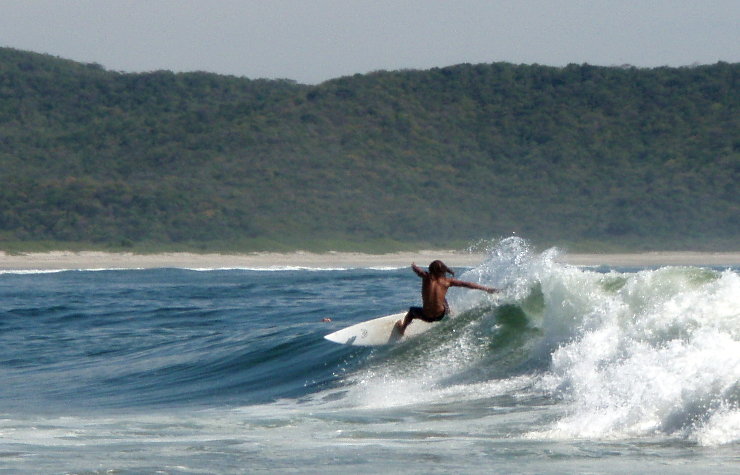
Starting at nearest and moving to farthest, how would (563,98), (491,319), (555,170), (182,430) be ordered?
(182,430), (491,319), (555,170), (563,98)

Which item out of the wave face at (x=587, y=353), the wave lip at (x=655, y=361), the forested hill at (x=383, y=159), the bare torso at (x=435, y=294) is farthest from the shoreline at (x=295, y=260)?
the wave lip at (x=655, y=361)

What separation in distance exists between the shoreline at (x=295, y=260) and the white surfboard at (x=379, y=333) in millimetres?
37106

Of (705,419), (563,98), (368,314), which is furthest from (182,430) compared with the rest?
(563,98)

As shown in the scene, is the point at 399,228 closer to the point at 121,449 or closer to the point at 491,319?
the point at 491,319

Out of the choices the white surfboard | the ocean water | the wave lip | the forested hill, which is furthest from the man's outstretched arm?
the forested hill

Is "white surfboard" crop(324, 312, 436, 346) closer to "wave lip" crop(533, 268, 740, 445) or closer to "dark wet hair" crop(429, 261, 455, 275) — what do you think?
"dark wet hair" crop(429, 261, 455, 275)

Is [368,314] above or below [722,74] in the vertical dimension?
below

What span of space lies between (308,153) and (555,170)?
17275 millimetres

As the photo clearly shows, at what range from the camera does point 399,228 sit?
66250 mm

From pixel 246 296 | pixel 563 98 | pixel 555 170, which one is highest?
pixel 563 98

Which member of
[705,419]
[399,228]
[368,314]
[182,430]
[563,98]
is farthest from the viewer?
[563,98]

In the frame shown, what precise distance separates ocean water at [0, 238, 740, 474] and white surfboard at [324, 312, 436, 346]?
0.63 feet

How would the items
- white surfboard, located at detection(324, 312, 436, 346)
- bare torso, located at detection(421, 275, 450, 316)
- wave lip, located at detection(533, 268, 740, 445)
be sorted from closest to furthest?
wave lip, located at detection(533, 268, 740, 445)
bare torso, located at detection(421, 275, 450, 316)
white surfboard, located at detection(324, 312, 436, 346)

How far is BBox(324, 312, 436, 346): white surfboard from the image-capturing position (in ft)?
47.4
